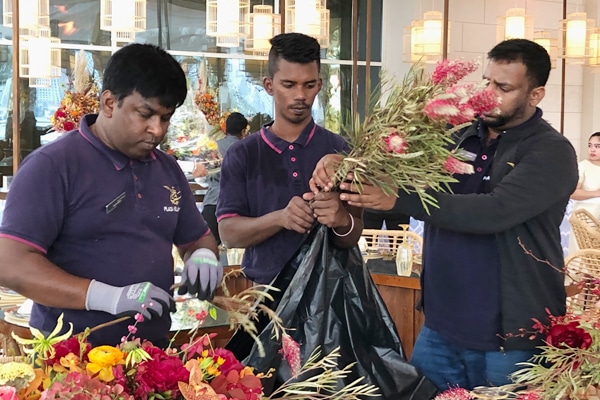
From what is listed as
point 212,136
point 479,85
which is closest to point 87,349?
point 479,85

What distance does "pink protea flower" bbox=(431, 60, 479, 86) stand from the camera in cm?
158

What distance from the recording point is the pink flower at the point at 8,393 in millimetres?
977

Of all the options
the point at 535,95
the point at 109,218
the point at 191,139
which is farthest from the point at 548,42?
the point at 109,218

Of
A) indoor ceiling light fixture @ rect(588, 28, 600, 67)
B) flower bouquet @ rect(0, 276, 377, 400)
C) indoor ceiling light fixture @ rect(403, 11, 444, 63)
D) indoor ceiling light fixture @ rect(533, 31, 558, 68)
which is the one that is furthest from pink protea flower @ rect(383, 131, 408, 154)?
indoor ceiling light fixture @ rect(588, 28, 600, 67)

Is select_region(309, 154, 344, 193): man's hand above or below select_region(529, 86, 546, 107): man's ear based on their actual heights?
below

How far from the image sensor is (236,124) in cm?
602

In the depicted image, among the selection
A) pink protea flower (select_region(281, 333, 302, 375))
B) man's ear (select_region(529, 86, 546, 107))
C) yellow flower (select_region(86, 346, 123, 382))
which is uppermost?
man's ear (select_region(529, 86, 546, 107))

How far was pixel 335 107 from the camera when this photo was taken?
30.9 feet

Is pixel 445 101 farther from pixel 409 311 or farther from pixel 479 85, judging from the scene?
pixel 409 311

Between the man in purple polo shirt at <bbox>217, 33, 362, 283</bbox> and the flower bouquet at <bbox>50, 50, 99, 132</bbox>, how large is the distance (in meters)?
3.11

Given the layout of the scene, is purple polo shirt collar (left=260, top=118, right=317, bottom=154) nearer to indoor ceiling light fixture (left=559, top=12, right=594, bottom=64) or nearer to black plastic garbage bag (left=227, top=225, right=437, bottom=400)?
black plastic garbage bag (left=227, top=225, right=437, bottom=400)

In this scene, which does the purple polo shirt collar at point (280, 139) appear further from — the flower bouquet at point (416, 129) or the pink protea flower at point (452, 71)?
the pink protea flower at point (452, 71)

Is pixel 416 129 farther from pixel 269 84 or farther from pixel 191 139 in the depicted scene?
pixel 191 139

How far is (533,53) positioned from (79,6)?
7297 millimetres
